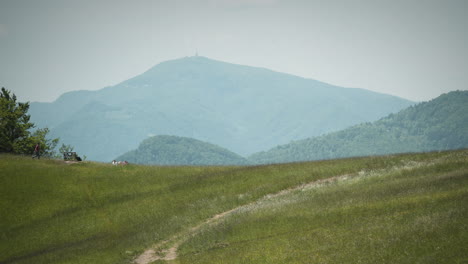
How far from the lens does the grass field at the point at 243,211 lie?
2423cm

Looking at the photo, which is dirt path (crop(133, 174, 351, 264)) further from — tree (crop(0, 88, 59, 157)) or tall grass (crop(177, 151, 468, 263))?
tree (crop(0, 88, 59, 157))

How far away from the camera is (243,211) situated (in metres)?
39.0

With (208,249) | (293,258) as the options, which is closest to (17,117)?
(208,249)

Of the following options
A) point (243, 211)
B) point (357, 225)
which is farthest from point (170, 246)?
point (357, 225)

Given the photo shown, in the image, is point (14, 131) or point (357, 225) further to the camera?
point (14, 131)

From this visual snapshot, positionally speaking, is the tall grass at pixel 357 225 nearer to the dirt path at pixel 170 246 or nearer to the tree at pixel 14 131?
the dirt path at pixel 170 246

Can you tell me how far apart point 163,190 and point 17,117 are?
146 feet

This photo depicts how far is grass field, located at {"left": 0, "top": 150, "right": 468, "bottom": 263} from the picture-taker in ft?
79.5

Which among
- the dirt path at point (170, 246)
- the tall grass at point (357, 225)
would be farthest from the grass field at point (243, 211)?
the dirt path at point (170, 246)

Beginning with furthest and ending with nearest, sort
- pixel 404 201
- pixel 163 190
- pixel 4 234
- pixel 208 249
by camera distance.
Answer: pixel 163 190
pixel 4 234
pixel 208 249
pixel 404 201

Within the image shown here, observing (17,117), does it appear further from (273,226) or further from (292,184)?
(273,226)

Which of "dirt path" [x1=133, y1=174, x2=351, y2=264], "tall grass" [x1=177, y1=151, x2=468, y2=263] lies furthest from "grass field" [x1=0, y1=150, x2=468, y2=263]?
"dirt path" [x1=133, y1=174, x2=351, y2=264]

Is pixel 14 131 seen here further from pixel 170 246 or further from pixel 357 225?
pixel 357 225

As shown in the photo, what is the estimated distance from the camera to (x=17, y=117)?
82438 mm
